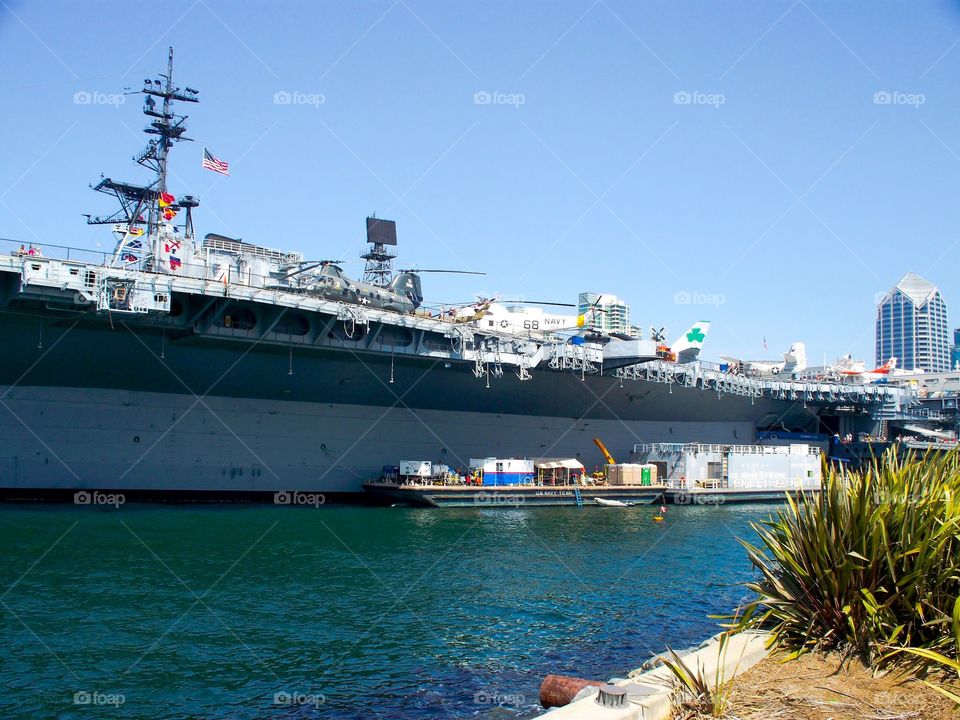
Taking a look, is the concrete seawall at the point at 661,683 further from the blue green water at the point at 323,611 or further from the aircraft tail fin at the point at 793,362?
the aircraft tail fin at the point at 793,362

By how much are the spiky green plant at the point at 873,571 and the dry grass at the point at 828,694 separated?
0.23 meters

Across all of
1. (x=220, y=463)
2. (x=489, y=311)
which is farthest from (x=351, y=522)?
(x=489, y=311)

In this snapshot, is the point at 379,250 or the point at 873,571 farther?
the point at 379,250

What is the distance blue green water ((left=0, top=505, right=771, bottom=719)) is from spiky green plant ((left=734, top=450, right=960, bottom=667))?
375 centimetres

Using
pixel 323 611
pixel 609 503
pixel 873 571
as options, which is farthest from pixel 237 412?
pixel 873 571

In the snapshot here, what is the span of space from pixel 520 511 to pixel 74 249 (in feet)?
58.7

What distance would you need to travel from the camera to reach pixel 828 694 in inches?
272

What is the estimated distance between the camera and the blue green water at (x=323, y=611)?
10.7 meters

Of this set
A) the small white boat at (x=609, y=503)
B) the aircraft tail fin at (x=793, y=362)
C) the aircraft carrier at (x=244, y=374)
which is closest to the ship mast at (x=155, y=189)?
the aircraft carrier at (x=244, y=374)

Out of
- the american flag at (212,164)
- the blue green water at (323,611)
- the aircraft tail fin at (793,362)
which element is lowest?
the blue green water at (323,611)

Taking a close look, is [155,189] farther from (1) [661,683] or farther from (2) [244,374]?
(1) [661,683]

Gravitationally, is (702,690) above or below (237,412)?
below

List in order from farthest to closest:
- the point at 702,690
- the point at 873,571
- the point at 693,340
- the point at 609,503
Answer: the point at 693,340, the point at 609,503, the point at 873,571, the point at 702,690

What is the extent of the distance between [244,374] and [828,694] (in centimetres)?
2560
